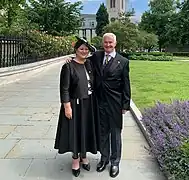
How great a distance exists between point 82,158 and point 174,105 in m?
3.29

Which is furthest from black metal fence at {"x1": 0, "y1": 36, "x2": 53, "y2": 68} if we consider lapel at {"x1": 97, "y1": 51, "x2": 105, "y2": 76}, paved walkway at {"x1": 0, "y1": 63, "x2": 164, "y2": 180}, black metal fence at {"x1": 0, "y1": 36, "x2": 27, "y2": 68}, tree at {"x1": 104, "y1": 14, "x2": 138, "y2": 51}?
tree at {"x1": 104, "y1": 14, "x2": 138, "y2": 51}

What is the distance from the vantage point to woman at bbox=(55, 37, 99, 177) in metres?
4.48

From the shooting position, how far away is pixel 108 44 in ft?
14.7

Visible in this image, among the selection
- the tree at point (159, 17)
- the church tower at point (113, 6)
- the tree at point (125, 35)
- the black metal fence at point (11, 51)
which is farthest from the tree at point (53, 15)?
the church tower at point (113, 6)

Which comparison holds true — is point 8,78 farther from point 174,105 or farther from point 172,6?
point 172,6

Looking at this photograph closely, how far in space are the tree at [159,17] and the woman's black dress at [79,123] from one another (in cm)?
6576

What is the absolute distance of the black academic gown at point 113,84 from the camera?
4.57 metres

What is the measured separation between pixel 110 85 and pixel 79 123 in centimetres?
59

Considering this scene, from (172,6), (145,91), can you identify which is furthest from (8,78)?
(172,6)

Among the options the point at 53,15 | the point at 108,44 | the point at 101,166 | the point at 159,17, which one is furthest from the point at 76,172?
the point at 159,17

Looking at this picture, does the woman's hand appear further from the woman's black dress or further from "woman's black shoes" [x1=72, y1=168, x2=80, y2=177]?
"woman's black shoes" [x1=72, y1=168, x2=80, y2=177]

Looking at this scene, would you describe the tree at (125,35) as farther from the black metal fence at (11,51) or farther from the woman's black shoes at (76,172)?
the woman's black shoes at (76,172)

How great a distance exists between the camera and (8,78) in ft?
46.2

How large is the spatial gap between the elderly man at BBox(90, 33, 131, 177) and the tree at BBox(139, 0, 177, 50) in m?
65.6
